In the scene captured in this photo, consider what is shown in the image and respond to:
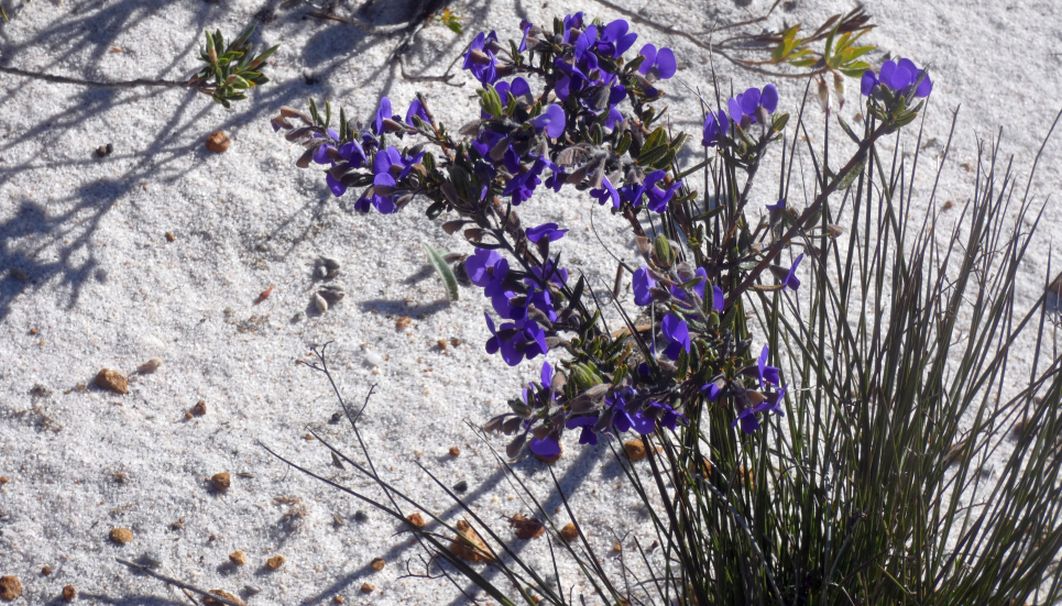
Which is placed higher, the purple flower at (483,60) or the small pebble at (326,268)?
the small pebble at (326,268)

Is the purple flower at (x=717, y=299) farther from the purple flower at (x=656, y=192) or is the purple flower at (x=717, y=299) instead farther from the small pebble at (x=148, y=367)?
the small pebble at (x=148, y=367)

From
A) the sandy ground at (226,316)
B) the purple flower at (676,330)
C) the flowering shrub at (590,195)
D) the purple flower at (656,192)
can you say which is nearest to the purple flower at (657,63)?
the flowering shrub at (590,195)

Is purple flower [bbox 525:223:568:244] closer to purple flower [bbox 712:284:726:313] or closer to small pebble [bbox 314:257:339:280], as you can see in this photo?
purple flower [bbox 712:284:726:313]

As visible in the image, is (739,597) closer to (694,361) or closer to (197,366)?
(694,361)

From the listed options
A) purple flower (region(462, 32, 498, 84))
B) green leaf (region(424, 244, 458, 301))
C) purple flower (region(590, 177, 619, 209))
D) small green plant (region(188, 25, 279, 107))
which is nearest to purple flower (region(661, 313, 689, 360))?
purple flower (region(590, 177, 619, 209))

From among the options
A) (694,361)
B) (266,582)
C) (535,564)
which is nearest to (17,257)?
(266,582)

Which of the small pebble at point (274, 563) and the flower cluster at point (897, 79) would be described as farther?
the small pebble at point (274, 563)
